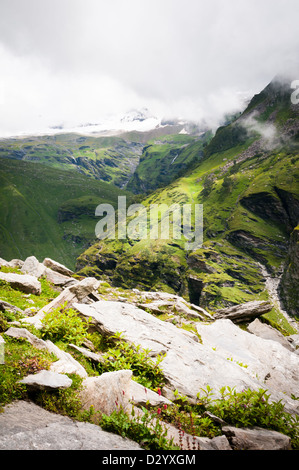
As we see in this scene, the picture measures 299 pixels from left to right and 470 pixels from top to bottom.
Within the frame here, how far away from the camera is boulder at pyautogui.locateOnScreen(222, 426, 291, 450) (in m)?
8.22

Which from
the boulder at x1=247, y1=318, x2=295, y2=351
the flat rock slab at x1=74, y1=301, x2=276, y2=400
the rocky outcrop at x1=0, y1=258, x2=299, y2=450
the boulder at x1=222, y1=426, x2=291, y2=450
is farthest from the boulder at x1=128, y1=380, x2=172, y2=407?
the boulder at x1=247, y1=318, x2=295, y2=351

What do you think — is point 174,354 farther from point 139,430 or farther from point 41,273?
point 41,273

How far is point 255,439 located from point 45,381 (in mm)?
7466

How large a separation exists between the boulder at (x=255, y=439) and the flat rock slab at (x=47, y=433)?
383cm

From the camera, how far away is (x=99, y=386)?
852 centimetres

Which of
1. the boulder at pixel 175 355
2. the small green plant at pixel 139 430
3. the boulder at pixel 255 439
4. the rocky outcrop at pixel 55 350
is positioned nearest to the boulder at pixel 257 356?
the boulder at pixel 175 355

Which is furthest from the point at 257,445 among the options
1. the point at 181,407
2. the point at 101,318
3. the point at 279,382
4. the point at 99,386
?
the point at 279,382

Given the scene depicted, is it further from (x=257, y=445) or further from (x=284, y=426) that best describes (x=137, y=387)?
(x=284, y=426)

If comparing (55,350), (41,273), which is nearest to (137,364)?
(55,350)

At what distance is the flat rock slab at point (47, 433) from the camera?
232 inches

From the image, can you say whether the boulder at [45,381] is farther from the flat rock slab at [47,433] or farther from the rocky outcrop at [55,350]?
the rocky outcrop at [55,350]

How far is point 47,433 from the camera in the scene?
637 cm

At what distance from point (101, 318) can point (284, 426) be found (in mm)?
9795

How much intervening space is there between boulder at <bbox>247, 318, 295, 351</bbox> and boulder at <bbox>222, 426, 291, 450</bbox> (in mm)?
21406
